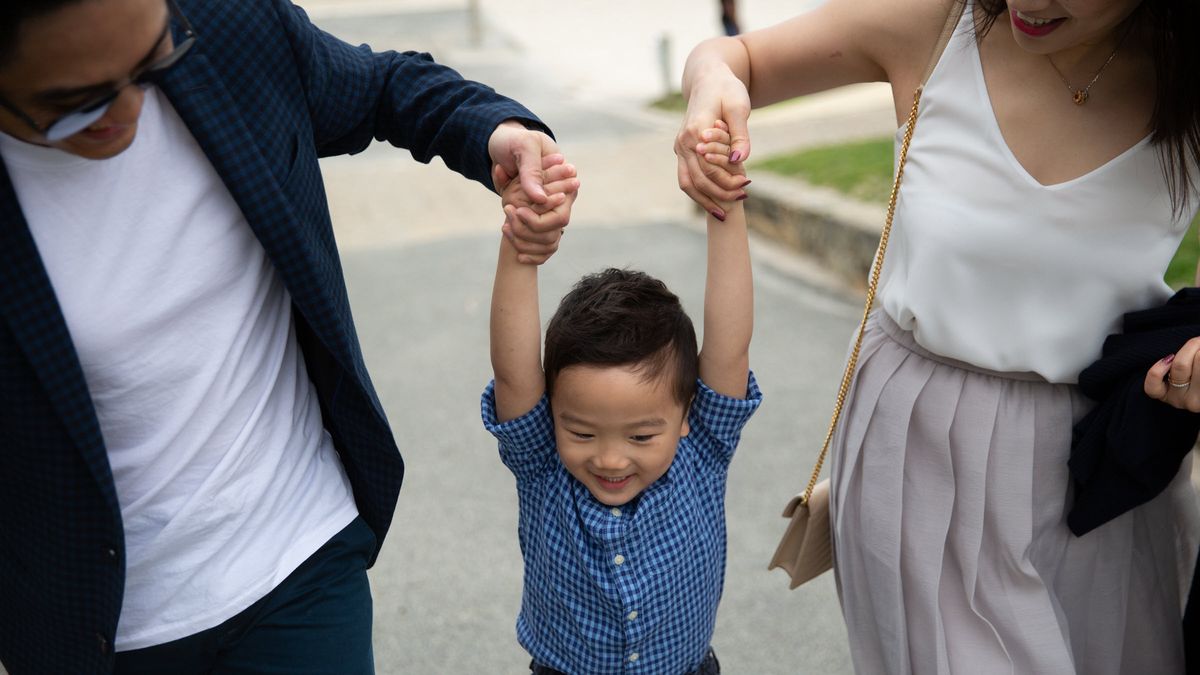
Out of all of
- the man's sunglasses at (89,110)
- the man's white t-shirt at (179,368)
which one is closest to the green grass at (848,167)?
the man's white t-shirt at (179,368)

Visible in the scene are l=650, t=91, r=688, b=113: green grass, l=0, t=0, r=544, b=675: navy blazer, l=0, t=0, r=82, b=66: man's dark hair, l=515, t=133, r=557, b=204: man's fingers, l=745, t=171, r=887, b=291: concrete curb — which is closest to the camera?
l=0, t=0, r=82, b=66: man's dark hair

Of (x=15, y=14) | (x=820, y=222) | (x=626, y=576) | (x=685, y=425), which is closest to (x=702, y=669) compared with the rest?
(x=626, y=576)

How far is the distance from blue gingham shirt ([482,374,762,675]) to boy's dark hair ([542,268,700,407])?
71mm

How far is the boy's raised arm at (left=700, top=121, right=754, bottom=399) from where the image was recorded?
187cm

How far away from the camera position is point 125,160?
4.76 feet

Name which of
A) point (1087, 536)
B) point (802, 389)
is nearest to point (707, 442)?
point (1087, 536)

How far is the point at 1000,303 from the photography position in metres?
1.86

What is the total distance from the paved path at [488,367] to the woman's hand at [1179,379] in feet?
5.14

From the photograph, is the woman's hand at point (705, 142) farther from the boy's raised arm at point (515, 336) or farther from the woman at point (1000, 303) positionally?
the boy's raised arm at point (515, 336)

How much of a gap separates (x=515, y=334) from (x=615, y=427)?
0.68 feet

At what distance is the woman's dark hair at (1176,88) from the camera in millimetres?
1680

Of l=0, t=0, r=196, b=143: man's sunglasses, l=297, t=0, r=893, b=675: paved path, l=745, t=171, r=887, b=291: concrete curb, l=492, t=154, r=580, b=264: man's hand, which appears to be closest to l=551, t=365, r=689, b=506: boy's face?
l=492, t=154, r=580, b=264: man's hand

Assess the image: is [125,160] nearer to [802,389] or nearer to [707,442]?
[707,442]

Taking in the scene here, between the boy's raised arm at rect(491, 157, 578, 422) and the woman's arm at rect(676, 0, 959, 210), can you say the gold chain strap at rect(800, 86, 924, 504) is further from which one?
the boy's raised arm at rect(491, 157, 578, 422)
